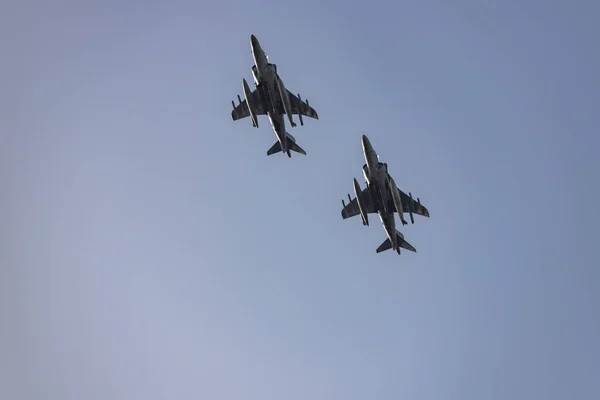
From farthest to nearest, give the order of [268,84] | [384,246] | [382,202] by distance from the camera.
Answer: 1. [384,246]
2. [382,202]
3. [268,84]

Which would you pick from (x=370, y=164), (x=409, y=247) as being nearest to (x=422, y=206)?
(x=409, y=247)

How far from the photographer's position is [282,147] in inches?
2960

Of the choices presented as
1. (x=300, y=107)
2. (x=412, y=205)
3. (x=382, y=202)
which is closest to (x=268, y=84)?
(x=300, y=107)

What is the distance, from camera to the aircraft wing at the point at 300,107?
77.8 meters

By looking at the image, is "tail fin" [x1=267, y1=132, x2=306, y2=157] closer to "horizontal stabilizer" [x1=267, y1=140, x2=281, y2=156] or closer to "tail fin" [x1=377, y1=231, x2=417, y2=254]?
"horizontal stabilizer" [x1=267, y1=140, x2=281, y2=156]

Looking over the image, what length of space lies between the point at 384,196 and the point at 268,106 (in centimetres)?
1346

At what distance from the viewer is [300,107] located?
78250 millimetres

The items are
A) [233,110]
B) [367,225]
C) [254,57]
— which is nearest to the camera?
[254,57]

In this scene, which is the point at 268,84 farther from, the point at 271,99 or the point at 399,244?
the point at 399,244

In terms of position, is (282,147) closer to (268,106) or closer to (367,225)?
(268,106)

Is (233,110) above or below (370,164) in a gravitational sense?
above

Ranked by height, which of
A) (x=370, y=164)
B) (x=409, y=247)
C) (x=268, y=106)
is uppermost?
(x=268, y=106)

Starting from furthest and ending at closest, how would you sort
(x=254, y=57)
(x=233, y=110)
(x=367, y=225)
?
(x=233, y=110)
(x=367, y=225)
(x=254, y=57)

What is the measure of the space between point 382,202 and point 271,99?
1391 cm
